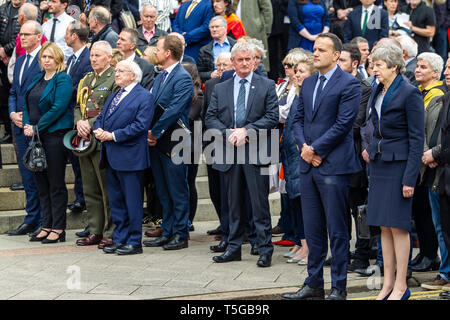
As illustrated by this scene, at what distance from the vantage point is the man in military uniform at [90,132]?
9.62 m

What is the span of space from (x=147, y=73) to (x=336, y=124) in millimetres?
3606

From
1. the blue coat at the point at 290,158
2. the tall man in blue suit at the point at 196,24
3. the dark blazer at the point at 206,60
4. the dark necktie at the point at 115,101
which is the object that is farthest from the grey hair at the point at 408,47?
the tall man in blue suit at the point at 196,24

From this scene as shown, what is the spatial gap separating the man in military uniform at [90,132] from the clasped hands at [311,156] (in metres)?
3.12

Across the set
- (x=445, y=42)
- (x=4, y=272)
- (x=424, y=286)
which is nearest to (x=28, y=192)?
(x=4, y=272)

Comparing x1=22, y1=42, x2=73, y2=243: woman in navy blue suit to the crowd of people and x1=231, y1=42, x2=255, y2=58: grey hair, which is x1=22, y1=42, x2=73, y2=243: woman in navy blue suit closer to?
the crowd of people

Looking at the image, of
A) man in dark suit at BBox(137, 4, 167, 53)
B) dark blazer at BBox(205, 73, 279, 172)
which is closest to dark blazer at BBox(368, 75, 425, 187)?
dark blazer at BBox(205, 73, 279, 172)

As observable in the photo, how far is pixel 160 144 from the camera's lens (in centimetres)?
963

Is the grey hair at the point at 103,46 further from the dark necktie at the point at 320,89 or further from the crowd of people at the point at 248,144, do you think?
the dark necktie at the point at 320,89

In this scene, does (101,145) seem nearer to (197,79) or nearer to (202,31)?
(197,79)

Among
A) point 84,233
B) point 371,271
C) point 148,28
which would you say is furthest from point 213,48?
point 371,271

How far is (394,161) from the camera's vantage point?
7141 mm

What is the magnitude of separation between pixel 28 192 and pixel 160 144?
201 centimetres

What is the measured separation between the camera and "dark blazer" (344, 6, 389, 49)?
14.1m

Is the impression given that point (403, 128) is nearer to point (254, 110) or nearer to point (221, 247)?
point (254, 110)
